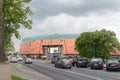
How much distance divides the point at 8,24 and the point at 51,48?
139311 millimetres

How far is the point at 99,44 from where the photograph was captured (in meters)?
96.8

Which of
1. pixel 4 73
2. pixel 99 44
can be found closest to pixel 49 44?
pixel 99 44

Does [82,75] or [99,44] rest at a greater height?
[99,44]

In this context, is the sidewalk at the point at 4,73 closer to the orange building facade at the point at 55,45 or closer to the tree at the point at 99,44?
the tree at the point at 99,44

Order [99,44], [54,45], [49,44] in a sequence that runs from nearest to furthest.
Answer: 1. [99,44]
2. [49,44]
3. [54,45]

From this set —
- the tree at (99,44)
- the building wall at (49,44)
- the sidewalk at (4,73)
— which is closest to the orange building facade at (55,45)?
the building wall at (49,44)

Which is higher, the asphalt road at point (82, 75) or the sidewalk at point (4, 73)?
the sidewalk at point (4, 73)

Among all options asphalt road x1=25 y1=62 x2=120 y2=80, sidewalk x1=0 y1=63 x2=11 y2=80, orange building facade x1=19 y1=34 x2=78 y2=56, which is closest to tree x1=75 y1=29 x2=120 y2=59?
asphalt road x1=25 y1=62 x2=120 y2=80

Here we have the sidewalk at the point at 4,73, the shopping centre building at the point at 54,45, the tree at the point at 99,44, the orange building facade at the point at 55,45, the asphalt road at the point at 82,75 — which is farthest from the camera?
the orange building facade at the point at 55,45

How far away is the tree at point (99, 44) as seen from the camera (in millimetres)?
94875

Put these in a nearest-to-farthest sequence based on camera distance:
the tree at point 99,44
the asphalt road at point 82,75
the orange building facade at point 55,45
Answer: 1. the asphalt road at point 82,75
2. the tree at point 99,44
3. the orange building facade at point 55,45

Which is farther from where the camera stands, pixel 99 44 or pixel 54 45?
pixel 54 45

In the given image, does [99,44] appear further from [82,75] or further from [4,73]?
[4,73]

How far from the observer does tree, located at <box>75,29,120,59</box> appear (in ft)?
311
